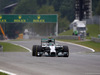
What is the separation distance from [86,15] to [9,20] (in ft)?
80.4

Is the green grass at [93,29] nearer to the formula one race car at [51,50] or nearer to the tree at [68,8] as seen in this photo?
the tree at [68,8]

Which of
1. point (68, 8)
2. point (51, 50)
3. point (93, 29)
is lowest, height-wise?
point (93, 29)

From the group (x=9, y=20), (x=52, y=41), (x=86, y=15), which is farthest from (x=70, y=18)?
(x=52, y=41)

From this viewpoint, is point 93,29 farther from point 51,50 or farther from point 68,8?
point 51,50

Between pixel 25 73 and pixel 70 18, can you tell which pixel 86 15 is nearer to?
pixel 70 18

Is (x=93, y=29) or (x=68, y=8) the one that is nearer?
(x=93, y=29)

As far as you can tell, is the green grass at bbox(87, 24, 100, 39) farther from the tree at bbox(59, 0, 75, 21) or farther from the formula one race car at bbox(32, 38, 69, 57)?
the formula one race car at bbox(32, 38, 69, 57)

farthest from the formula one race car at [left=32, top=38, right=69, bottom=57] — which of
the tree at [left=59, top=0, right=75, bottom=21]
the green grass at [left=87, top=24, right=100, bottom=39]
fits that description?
the tree at [left=59, top=0, right=75, bottom=21]

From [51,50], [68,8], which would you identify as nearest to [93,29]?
[68,8]

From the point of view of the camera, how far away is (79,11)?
6944cm

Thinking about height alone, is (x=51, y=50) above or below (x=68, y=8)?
above

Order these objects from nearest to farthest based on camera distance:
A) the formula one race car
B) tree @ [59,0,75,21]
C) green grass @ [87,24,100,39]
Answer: the formula one race car → green grass @ [87,24,100,39] → tree @ [59,0,75,21]

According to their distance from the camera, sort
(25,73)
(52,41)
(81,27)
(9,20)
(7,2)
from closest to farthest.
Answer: (25,73)
(52,41)
(9,20)
(81,27)
(7,2)

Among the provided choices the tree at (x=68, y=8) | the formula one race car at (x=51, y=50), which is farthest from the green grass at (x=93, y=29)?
the formula one race car at (x=51, y=50)
